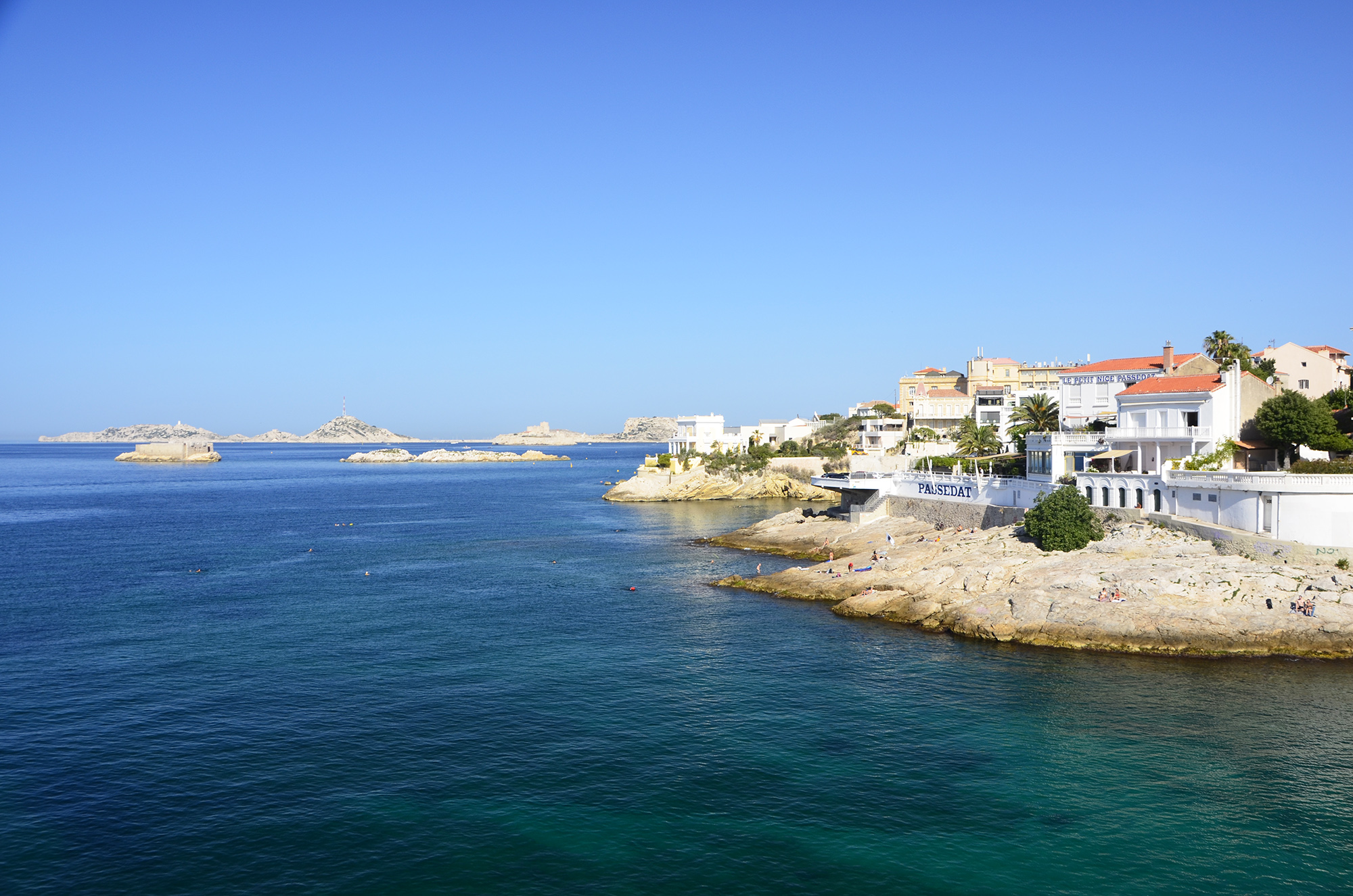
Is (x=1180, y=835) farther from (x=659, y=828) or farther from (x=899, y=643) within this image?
(x=899, y=643)

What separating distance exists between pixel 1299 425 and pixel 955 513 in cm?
2483

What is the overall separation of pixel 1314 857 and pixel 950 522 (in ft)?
161

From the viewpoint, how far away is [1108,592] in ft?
157

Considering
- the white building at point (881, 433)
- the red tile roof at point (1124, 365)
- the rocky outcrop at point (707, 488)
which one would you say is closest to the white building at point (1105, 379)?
the red tile roof at point (1124, 365)

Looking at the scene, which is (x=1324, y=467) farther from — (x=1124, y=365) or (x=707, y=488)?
(x=707, y=488)

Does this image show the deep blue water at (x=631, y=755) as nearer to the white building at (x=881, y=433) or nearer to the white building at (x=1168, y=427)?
the white building at (x=1168, y=427)

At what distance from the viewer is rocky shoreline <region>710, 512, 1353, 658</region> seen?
4394cm

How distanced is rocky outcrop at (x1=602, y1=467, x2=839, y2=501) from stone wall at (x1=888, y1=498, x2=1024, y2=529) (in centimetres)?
5867

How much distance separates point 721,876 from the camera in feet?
82.8

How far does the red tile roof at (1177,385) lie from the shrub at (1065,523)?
10635 mm

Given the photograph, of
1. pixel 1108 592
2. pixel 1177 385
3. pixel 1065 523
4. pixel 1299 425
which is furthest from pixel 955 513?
pixel 1108 592

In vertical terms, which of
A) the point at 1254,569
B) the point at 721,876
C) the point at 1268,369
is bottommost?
the point at 721,876

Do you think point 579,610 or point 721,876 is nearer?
point 721,876

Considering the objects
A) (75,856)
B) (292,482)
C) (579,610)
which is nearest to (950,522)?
(579,610)
